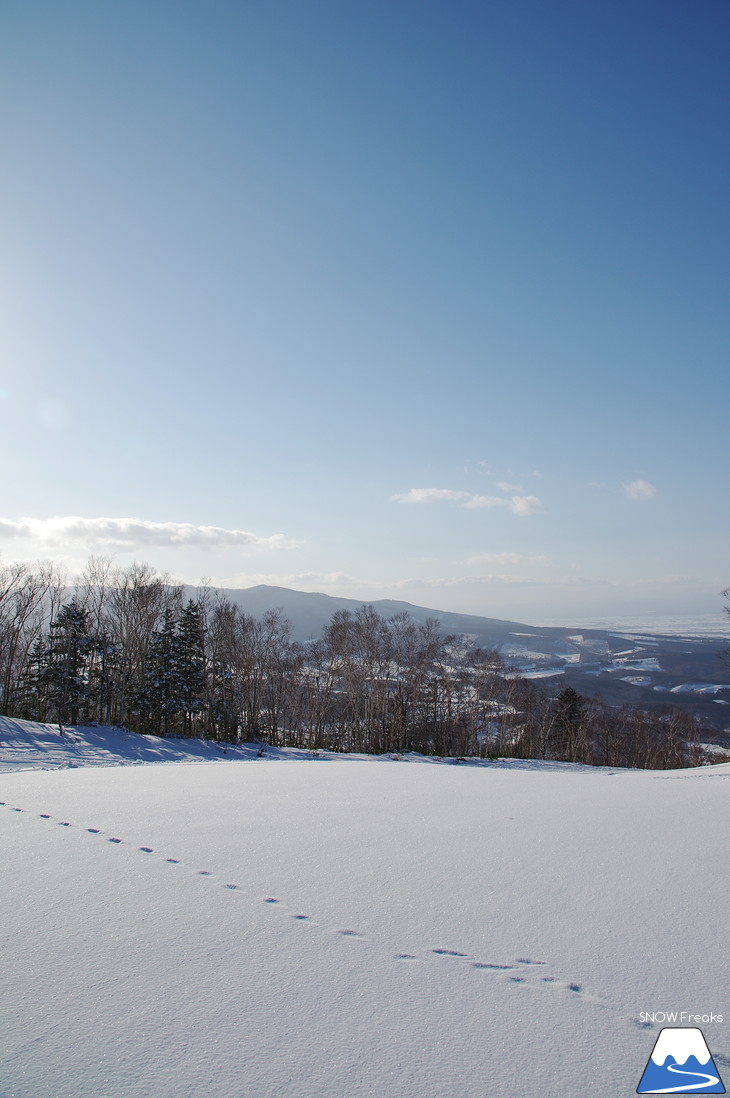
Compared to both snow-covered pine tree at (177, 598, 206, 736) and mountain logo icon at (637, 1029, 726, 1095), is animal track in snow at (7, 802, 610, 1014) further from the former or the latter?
snow-covered pine tree at (177, 598, 206, 736)

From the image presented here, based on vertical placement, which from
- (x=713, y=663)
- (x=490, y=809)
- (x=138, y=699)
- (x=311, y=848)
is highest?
(x=311, y=848)

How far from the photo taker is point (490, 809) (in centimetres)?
601

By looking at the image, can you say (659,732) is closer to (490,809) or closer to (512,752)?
(512,752)

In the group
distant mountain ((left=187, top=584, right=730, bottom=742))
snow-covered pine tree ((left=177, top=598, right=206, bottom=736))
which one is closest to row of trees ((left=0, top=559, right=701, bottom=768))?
snow-covered pine tree ((left=177, top=598, right=206, bottom=736))

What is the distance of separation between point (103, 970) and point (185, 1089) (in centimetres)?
88

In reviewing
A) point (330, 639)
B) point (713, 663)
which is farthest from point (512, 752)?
point (713, 663)

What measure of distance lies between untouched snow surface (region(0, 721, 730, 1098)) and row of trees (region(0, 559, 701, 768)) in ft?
70.3

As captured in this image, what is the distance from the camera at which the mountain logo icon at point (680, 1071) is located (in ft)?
5.72

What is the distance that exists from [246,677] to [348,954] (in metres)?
30.6

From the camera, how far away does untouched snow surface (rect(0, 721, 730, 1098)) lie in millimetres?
1773

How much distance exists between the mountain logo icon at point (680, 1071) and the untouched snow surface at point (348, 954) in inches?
1.4

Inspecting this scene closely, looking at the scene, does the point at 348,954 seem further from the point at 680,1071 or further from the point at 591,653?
the point at 591,653

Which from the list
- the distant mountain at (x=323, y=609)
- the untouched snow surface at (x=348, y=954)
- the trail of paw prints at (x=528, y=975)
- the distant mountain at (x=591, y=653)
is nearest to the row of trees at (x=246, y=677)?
the untouched snow surface at (x=348, y=954)

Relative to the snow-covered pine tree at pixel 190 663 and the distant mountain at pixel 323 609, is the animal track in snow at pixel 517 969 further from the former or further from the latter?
Result: the distant mountain at pixel 323 609
